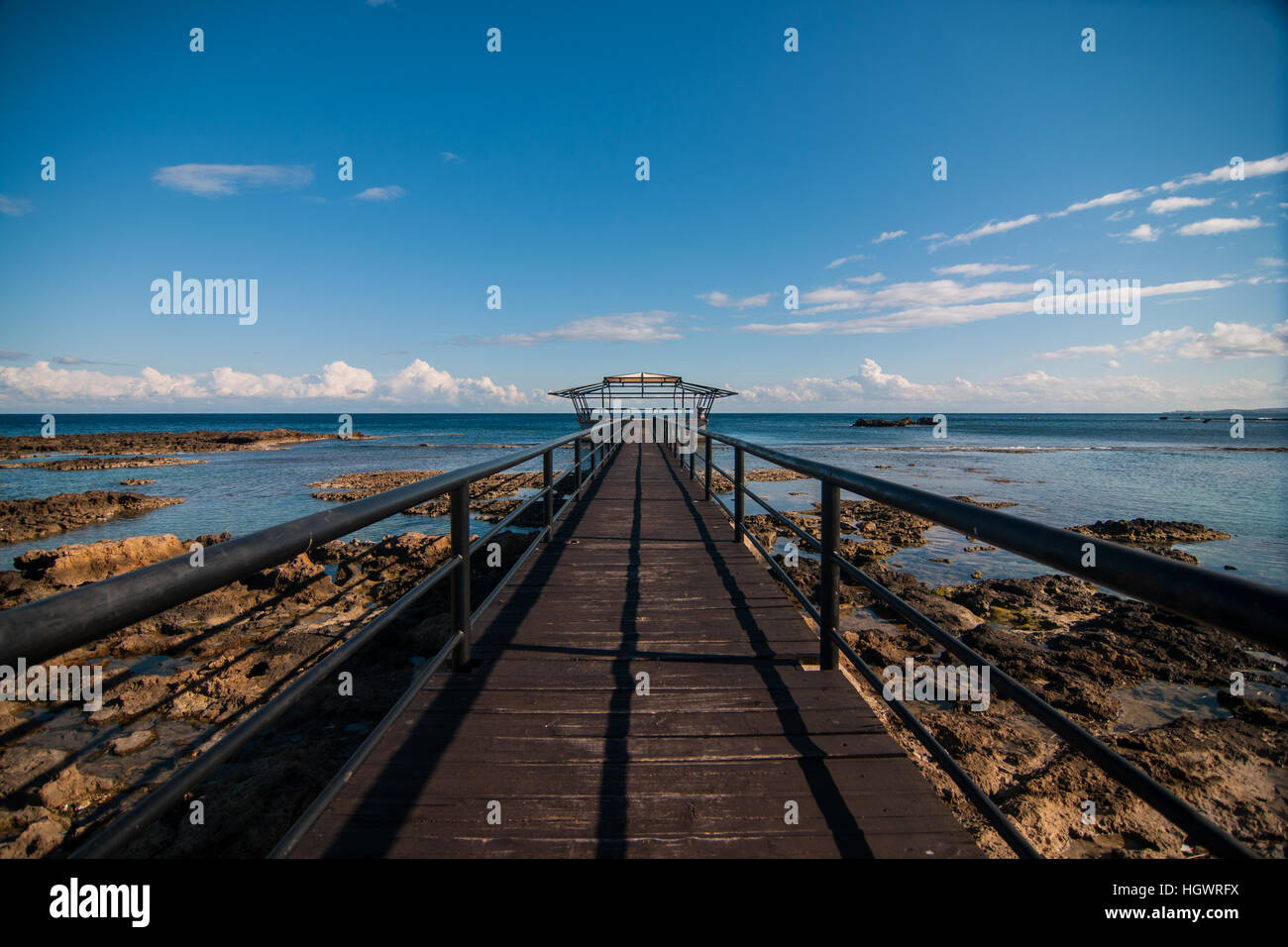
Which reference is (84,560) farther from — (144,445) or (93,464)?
(144,445)

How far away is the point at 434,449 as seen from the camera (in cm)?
3734

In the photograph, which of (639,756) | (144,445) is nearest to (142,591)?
(639,756)

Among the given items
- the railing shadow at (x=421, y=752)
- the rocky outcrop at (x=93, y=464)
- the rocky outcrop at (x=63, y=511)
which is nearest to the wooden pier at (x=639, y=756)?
the railing shadow at (x=421, y=752)

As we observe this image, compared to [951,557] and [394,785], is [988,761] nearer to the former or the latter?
[394,785]

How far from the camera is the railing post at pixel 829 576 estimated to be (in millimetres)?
2467

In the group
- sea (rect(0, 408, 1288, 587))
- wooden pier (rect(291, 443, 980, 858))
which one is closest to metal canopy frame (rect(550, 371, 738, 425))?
sea (rect(0, 408, 1288, 587))

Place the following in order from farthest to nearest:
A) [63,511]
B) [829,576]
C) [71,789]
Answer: [63,511] → [71,789] → [829,576]

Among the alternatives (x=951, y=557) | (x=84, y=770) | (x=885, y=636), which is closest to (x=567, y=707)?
(x=84, y=770)

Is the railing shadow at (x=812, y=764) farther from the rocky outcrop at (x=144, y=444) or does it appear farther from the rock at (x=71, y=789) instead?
the rocky outcrop at (x=144, y=444)

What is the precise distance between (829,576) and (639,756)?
114 centimetres

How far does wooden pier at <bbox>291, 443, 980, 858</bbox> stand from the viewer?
1665mm

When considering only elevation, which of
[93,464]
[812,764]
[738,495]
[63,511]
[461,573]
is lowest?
[63,511]

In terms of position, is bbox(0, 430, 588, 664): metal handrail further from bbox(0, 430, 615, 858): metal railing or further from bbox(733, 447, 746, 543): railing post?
bbox(733, 447, 746, 543): railing post

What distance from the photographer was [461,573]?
256cm
